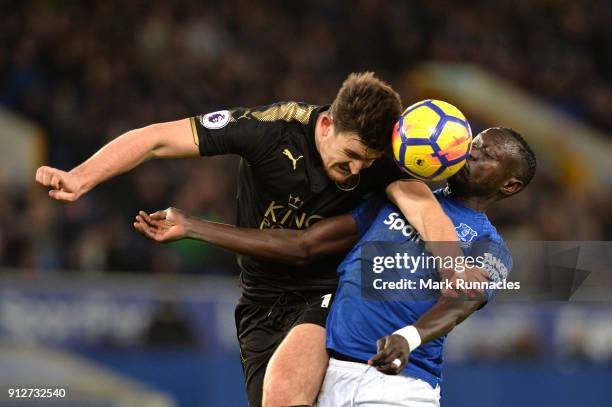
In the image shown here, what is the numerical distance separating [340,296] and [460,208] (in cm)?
73

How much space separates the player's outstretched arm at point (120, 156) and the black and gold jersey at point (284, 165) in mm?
88

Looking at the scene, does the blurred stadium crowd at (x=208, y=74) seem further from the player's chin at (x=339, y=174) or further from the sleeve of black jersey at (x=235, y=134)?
the player's chin at (x=339, y=174)

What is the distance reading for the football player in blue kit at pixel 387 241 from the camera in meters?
4.73

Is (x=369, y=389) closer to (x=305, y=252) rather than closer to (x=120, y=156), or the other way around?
(x=305, y=252)

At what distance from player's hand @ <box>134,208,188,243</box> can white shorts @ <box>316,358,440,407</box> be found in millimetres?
974

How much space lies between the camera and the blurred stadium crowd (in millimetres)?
10250

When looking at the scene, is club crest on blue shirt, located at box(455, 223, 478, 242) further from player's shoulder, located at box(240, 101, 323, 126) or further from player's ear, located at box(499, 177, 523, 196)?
player's shoulder, located at box(240, 101, 323, 126)

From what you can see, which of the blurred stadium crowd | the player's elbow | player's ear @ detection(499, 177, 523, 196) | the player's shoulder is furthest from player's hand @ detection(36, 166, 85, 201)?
the blurred stadium crowd

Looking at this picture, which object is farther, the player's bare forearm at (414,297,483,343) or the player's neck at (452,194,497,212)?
the player's neck at (452,194,497,212)

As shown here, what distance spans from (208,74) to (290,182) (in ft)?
25.2

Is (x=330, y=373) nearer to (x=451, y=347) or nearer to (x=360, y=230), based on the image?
(x=360, y=230)

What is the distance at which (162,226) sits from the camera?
4762 mm

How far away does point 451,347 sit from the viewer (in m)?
9.06

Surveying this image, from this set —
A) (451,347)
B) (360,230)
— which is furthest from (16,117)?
(360,230)
